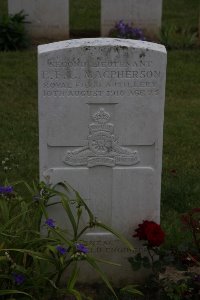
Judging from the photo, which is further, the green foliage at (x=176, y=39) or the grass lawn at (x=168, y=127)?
the green foliage at (x=176, y=39)

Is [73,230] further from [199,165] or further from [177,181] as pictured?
[199,165]

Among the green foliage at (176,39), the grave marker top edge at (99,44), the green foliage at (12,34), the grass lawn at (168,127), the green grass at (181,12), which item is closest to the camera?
the grave marker top edge at (99,44)

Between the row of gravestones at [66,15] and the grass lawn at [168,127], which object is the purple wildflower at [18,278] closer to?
the grass lawn at [168,127]

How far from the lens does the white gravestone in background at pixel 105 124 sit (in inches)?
165

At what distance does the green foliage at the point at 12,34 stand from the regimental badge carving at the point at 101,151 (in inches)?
260

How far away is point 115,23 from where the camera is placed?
11.4 m

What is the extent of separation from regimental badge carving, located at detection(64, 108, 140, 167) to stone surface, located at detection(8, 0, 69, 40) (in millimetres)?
7148

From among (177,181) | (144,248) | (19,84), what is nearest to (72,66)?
(144,248)

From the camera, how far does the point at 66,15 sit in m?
11.3

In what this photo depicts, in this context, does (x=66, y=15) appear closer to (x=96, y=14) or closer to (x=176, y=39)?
(x=176, y=39)

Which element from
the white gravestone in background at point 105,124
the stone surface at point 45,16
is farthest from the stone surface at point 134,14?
the white gravestone in background at point 105,124

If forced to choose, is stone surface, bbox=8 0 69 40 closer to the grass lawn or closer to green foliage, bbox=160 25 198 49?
the grass lawn

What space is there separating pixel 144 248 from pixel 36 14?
734 centimetres

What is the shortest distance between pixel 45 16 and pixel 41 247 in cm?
777
